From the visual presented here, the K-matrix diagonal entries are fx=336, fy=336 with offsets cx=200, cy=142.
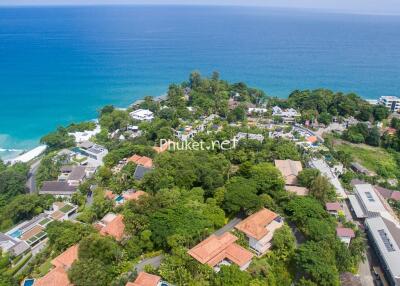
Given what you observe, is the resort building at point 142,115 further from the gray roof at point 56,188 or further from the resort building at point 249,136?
the gray roof at point 56,188

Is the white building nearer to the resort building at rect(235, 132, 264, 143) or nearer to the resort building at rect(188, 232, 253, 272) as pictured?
the resort building at rect(235, 132, 264, 143)

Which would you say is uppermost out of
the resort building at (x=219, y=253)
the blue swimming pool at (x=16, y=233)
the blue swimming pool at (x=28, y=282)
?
the resort building at (x=219, y=253)

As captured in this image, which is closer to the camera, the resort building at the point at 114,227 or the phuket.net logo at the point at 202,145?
the resort building at the point at 114,227

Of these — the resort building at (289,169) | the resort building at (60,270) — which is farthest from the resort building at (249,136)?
the resort building at (60,270)

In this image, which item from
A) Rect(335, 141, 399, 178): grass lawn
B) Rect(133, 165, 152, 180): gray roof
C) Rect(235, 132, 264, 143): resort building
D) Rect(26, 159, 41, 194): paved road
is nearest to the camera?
Rect(133, 165, 152, 180): gray roof

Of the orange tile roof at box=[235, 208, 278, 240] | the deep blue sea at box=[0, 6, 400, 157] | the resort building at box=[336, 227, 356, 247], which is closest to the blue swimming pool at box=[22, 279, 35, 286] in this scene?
the orange tile roof at box=[235, 208, 278, 240]

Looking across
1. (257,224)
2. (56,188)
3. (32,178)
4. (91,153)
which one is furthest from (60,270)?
(32,178)

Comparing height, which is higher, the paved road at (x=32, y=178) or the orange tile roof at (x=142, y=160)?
the orange tile roof at (x=142, y=160)
